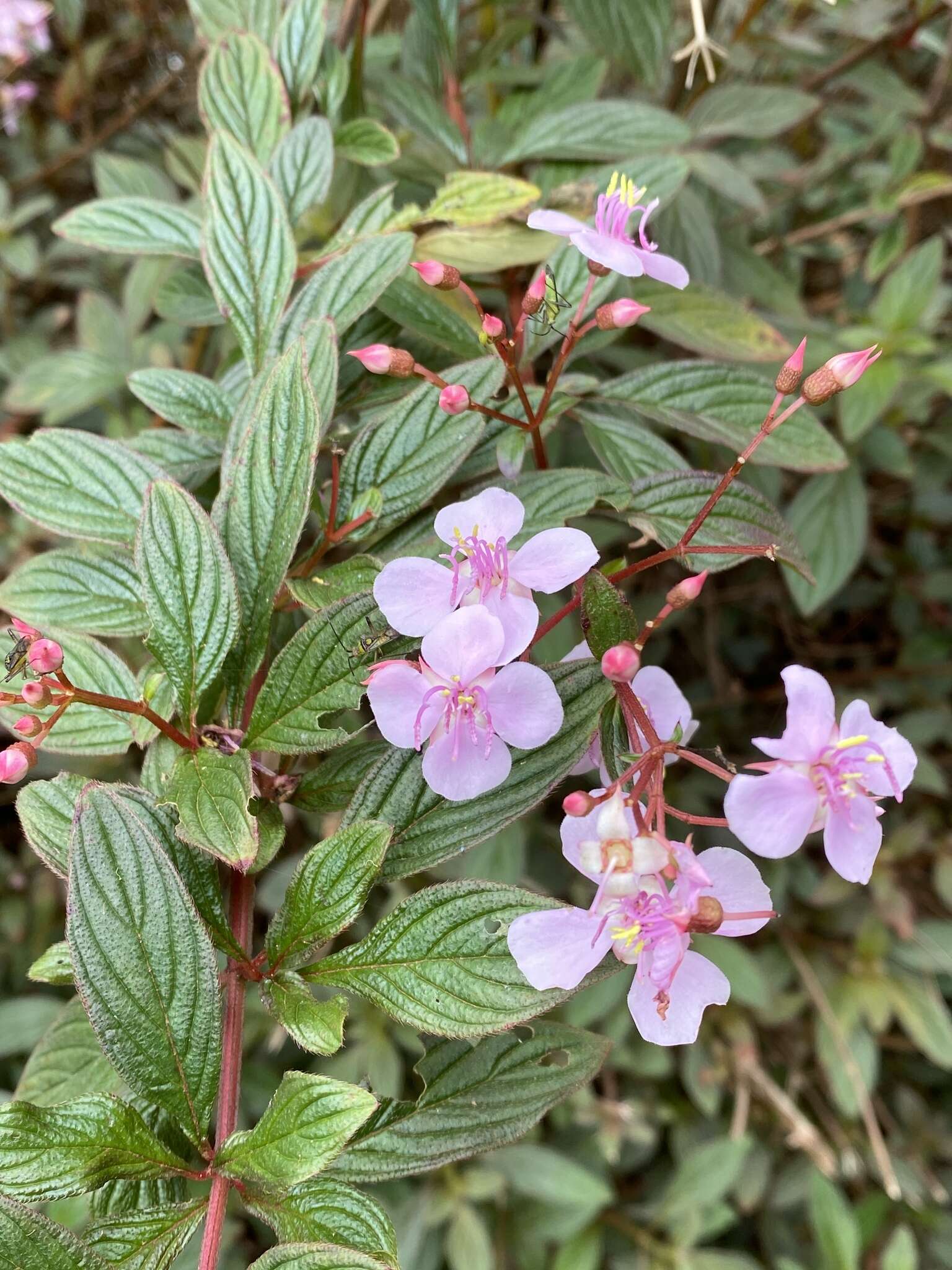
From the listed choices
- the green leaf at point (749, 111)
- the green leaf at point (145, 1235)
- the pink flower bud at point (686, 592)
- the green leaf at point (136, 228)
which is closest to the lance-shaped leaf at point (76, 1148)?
the green leaf at point (145, 1235)

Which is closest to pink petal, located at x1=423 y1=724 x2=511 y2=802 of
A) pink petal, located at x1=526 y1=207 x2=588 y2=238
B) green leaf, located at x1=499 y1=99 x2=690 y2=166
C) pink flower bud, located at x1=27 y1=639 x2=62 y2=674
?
pink flower bud, located at x1=27 y1=639 x2=62 y2=674

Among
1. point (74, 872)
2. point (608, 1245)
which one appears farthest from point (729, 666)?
point (74, 872)

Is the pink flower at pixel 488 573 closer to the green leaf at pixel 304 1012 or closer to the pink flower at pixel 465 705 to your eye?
the pink flower at pixel 465 705

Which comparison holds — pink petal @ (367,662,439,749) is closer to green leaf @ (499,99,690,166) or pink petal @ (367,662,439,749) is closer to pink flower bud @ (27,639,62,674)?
pink flower bud @ (27,639,62,674)

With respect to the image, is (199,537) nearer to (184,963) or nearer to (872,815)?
(184,963)

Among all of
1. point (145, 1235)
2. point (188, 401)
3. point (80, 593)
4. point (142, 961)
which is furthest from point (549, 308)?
point (145, 1235)
